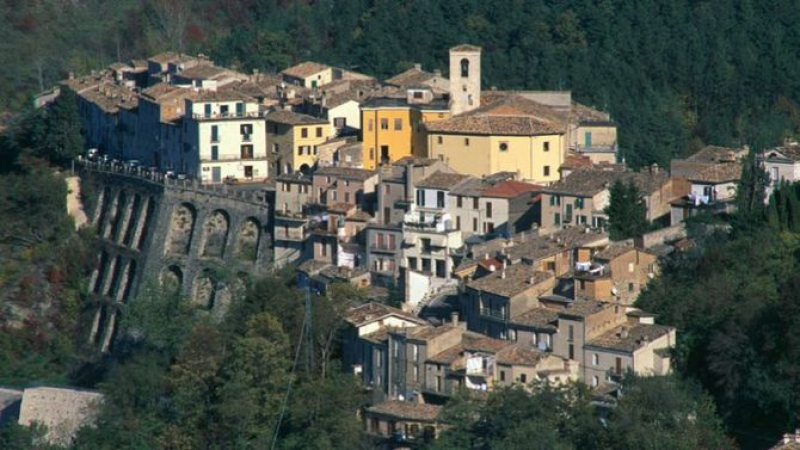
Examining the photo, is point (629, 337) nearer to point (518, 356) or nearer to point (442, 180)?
point (518, 356)

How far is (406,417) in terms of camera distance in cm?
5119

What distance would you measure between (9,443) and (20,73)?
133 ft

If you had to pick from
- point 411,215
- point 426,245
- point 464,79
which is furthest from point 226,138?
point 426,245

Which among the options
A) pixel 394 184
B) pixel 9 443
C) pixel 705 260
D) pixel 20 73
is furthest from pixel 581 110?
pixel 20 73

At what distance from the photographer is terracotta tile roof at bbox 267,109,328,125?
6831 centimetres

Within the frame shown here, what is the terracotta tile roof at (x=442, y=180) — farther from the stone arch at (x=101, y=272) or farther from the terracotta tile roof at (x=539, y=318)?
the stone arch at (x=101, y=272)

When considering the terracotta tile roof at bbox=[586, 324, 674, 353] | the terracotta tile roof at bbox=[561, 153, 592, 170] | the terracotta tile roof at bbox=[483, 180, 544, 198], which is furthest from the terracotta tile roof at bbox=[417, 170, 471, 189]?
the terracotta tile roof at bbox=[586, 324, 674, 353]

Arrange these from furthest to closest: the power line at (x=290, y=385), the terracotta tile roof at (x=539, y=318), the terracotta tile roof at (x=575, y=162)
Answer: the terracotta tile roof at (x=575, y=162) → the power line at (x=290, y=385) → the terracotta tile roof at (x=539, y=318)

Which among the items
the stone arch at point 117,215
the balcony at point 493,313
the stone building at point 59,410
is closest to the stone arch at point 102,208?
the stone arch at point 117,215

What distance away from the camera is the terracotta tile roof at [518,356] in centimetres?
5138

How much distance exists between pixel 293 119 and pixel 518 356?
60.6 ft

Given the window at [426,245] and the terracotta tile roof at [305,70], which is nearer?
the window at [426,245]

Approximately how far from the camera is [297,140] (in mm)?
68312

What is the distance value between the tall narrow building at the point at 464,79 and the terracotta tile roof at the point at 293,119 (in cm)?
397
